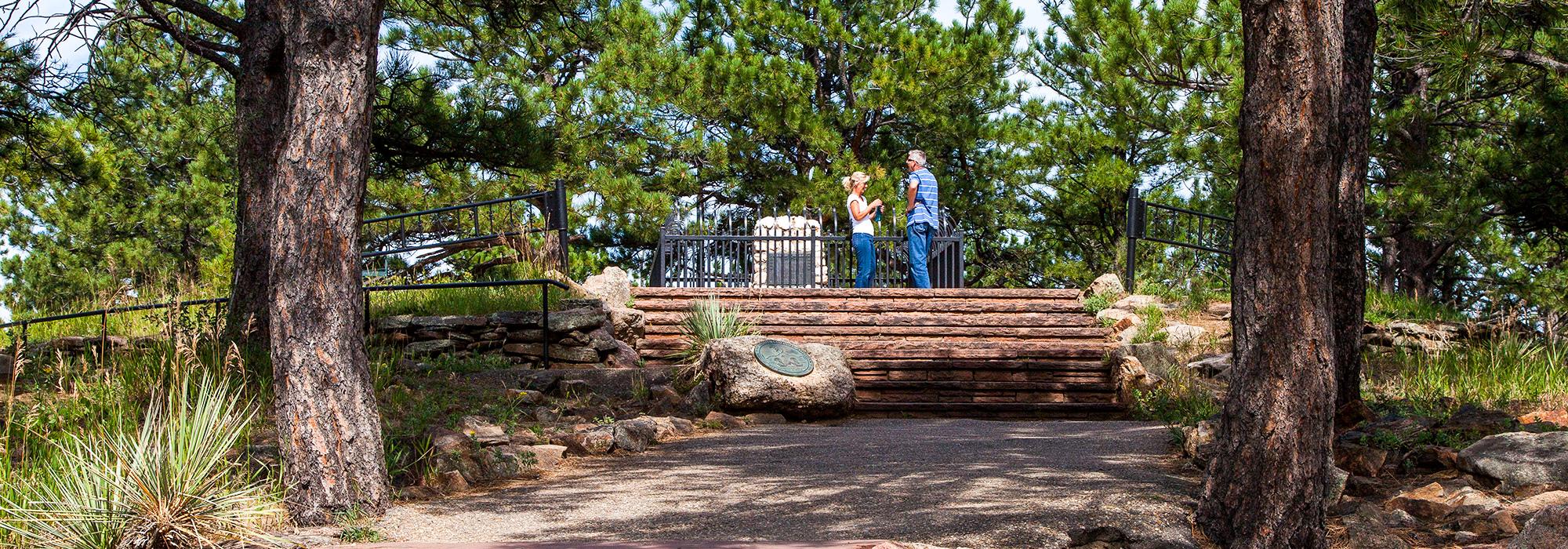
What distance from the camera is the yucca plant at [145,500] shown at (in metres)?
5.10

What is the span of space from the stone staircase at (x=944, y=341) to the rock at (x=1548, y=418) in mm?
3733

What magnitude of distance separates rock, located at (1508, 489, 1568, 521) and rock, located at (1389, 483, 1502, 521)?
7 cm

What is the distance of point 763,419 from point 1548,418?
203 inches

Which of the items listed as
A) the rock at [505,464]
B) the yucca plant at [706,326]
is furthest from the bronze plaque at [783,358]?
the rock at [505,464]

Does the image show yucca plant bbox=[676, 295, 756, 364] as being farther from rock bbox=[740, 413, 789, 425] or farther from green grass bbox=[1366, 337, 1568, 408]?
green grass bbox=[1366, 337, 1568, 408]

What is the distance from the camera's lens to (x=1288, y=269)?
5270mm

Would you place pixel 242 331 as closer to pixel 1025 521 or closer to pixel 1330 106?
pixel 1025 521

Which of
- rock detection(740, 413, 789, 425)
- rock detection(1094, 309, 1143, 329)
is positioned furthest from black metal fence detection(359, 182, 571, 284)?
rock detection(1094, 309, 1143, 329)

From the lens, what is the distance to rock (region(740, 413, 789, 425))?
973 cm

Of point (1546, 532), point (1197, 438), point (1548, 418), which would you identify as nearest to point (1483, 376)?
point (1548, 418)

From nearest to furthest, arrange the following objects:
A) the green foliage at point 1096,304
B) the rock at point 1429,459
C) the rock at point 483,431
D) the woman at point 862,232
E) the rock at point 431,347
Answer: the rock at point 1429,459 → the rock at point 483,431 → the rock at point 431,347 → the green foliage at point 1096,304 → the woman at point 862,232

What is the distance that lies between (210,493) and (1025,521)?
11.1ft

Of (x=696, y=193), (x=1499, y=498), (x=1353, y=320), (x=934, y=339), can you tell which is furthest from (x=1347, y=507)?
(x=696, y=193)

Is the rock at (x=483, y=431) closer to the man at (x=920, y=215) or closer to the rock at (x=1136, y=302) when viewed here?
the man at (x=920, y=215)
